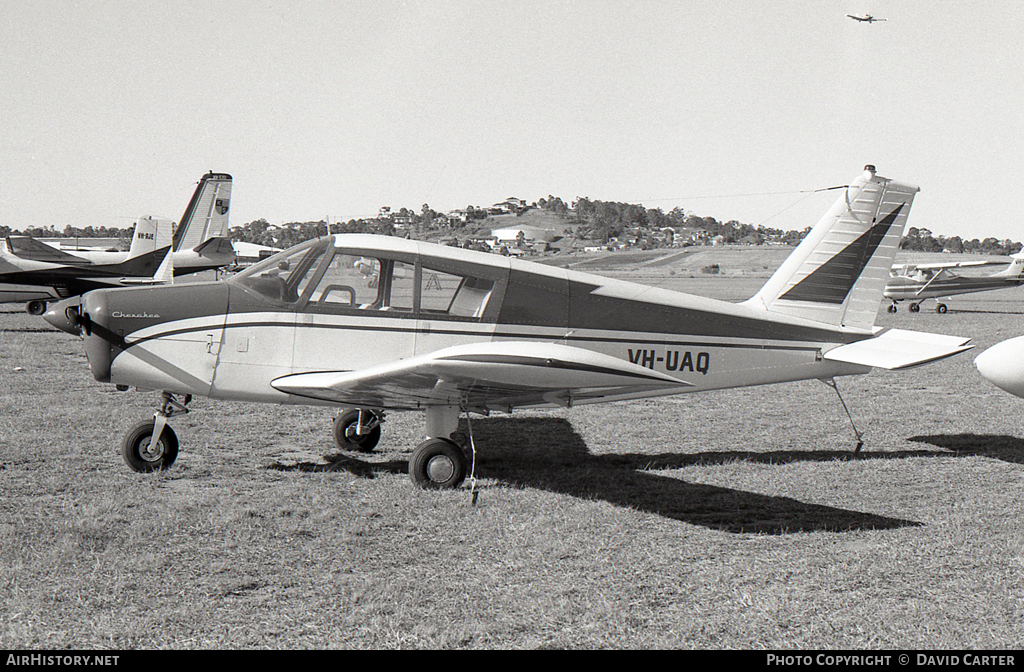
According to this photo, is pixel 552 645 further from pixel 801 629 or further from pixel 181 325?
pixel 181 325

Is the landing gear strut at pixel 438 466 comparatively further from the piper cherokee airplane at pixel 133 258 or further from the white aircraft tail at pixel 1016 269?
the white aircraft tail at pixel 1016 269

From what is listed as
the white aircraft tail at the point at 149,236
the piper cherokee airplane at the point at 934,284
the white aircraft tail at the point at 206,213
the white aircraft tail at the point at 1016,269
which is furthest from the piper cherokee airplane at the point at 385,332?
the white aircraft tail at the point at 1016,269

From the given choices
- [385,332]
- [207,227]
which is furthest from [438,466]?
[207,227]

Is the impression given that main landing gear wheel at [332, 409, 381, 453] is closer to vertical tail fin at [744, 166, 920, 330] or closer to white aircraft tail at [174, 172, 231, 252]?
vertical tail fin at [744, 166, 920, 330]

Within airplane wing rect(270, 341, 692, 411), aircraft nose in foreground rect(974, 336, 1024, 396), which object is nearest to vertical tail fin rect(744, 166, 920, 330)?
Answer: aircraft nose in foreground rect(974, 336, 1024, 396)

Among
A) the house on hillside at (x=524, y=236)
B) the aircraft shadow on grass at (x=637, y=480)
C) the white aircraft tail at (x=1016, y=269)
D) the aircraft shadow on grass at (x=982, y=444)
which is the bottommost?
the aircraft shadow on grass at (x=637, y=480)

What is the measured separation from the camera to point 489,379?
5312mm

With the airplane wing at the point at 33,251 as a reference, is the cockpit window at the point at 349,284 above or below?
above

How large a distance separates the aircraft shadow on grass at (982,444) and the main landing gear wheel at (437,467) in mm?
4988

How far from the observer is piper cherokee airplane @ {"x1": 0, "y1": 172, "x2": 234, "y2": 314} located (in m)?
21.5

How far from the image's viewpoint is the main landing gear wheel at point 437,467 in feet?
20.5

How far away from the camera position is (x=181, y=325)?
628cm

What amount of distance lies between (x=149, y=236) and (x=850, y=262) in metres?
20.7

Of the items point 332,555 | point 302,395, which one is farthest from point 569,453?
point 332,555
